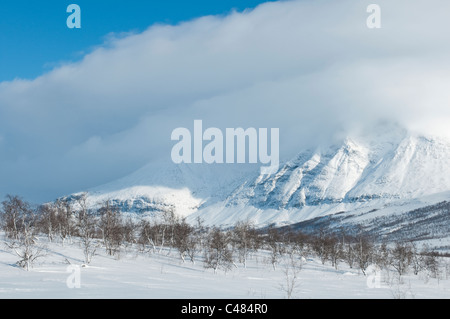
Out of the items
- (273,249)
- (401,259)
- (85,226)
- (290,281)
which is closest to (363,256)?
(401,259)

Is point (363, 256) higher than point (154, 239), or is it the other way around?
point (154, 239)

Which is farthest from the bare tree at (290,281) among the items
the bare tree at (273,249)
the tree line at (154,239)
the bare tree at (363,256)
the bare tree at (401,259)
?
the bare tree at (401,259)

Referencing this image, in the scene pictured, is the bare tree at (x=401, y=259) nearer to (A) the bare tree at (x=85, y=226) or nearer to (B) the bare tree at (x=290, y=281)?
(B) the bare tree at (x=290, y=281)

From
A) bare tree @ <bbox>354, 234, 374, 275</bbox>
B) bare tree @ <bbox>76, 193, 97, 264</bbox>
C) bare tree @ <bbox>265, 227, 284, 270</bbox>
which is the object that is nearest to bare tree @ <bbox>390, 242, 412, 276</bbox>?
bare tree @ <bbox>354, 234, 374, 275</bbox>

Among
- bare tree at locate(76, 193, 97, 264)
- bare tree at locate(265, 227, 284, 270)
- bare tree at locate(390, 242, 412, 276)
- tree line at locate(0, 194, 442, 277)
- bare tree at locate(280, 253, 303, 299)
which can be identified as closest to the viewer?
bare tree at locate(280, 253, 303, 299)

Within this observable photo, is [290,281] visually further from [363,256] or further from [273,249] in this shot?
[273,249]

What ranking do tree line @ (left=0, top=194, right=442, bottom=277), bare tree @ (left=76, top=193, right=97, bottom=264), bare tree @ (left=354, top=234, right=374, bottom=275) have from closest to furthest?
bare tree @ (left=76, top=193, right=97, bottom=264), tree line @ (left=0, top=194, right=442, bottom=277), bare tree @ (left=354, top=234, right=374, bottom=275)

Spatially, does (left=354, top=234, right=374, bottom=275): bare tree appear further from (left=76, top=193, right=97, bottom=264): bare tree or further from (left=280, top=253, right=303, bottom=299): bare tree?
(left=76, top=193, right=97, bottom=264): bare tree

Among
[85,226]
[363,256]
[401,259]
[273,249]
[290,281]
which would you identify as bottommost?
[401,259]
